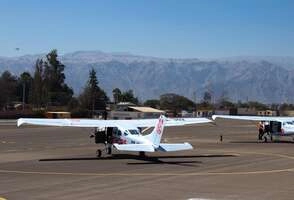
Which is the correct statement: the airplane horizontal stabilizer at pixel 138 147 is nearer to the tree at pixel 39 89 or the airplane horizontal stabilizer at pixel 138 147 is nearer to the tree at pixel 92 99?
the tree at pixel 92 99

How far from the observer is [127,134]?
102ft

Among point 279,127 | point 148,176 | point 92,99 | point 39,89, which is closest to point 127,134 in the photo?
point 148,176

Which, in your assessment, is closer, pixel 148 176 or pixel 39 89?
pixel 148 176

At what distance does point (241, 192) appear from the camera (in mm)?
18469

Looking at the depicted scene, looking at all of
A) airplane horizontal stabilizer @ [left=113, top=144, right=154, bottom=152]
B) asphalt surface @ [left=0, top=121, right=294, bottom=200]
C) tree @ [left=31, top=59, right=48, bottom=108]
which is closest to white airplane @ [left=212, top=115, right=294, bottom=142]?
asphalt surface @ [left=0, top=121, right=294, bottom=200]

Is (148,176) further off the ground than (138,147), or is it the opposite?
(138,147)

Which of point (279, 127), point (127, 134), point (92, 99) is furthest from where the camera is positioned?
point (92, 99)

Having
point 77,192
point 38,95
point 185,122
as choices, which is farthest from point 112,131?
point 38,95

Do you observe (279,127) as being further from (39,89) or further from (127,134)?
(39,89)

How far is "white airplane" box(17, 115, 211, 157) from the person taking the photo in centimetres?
2836

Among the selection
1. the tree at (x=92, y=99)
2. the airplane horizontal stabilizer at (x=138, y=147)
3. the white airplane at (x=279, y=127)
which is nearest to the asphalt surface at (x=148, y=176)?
the airplane horizontal stabilizer at (x=138, y=147)

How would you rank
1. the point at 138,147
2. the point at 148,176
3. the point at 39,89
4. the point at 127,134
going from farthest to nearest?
the point at 39,89
the point at 127,134
the point at 138,147
the point at 148,176

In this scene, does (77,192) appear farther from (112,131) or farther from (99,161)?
(112,131)

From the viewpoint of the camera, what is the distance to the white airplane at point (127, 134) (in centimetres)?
2836
